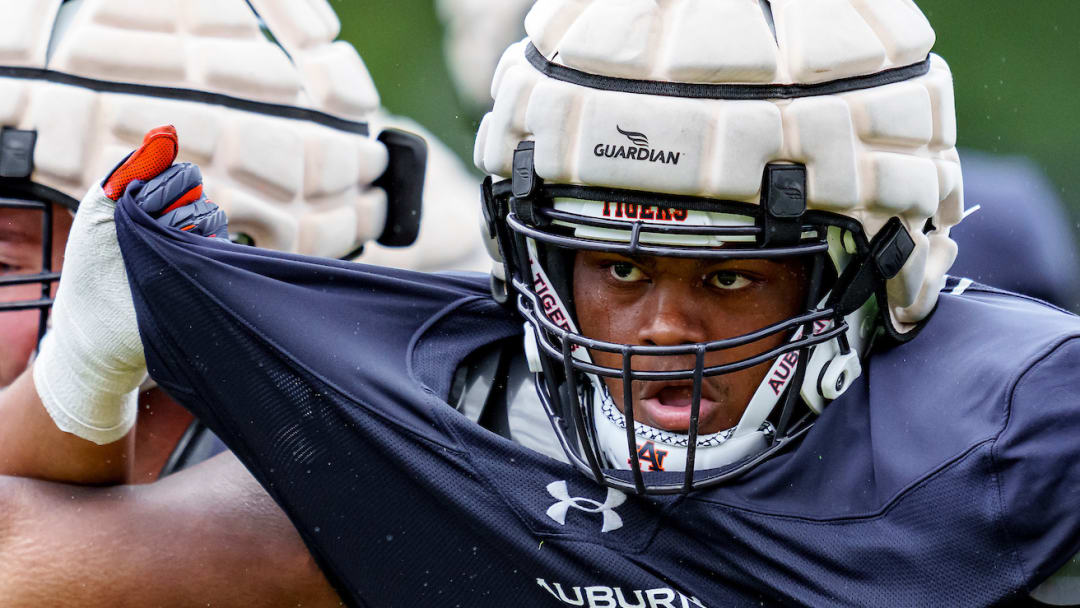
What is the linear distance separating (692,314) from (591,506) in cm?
31

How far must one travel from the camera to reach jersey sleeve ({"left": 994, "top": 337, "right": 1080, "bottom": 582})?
1551 millimetres

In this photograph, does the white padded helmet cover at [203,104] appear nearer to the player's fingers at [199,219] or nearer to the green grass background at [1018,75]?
the player's fingers at [199,219]

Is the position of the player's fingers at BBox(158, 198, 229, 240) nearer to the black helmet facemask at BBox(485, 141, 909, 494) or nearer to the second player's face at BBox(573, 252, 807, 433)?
the black helmet facemask at BBox(485, 141, 909, 494)

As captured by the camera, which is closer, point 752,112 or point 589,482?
point 752,112

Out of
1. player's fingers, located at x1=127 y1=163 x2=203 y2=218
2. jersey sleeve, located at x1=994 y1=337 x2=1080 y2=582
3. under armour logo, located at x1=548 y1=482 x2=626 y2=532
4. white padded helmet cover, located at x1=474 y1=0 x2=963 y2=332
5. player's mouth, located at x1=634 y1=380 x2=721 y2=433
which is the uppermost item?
white padded helmet cover, located at x1=474 y1=0 x2=963 y2=332

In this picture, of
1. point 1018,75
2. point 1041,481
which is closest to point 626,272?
point 1041,481

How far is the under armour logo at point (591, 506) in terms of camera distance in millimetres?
1780

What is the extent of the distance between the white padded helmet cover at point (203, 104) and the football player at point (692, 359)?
508 mm

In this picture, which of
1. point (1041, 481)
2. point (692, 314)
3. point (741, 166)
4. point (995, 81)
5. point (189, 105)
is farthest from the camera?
point (995, 81)

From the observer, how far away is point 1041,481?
1.55m

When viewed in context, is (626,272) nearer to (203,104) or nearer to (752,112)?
(752,112)

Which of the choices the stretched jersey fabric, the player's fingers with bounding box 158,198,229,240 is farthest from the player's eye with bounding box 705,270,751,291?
the player's fingers with bounding box 158,198,229,240

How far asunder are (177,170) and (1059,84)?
311cm

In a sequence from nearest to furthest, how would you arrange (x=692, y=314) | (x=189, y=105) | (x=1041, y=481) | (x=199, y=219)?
(x=1041, y=481), (x=692, y=314), (x=199, y=219), (x=189, y=105)
